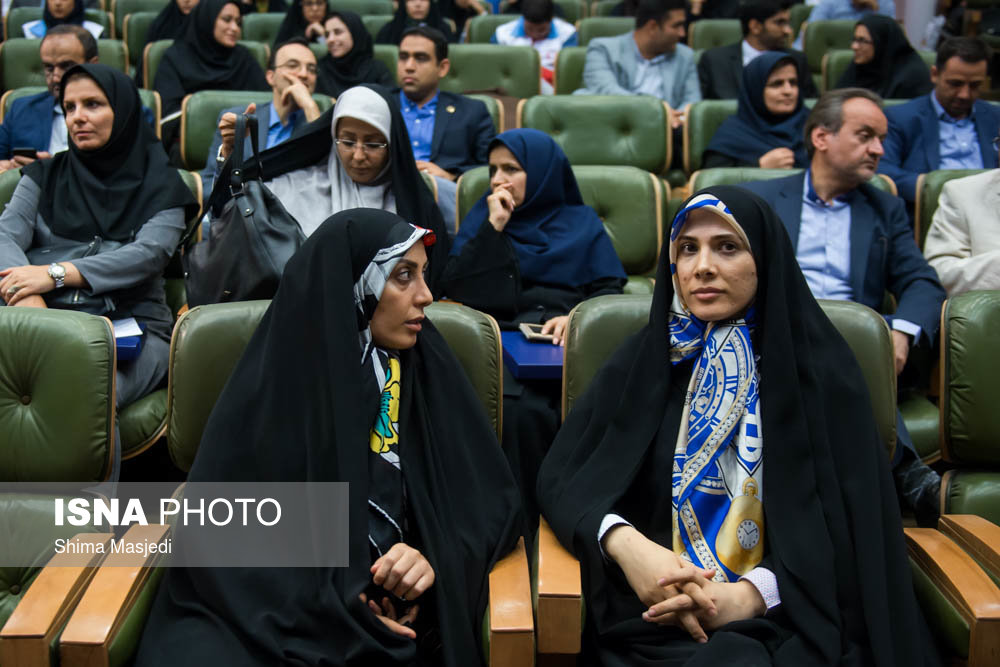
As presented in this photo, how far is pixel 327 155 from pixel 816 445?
1816 millimetres

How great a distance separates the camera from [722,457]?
174 cm

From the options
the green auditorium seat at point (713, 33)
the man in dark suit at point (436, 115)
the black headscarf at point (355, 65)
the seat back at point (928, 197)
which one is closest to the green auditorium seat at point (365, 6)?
the black headscarf at point (355, 65)

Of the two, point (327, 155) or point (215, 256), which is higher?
point (327, 155)

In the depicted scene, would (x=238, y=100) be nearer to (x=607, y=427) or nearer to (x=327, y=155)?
(x=327, y=155)

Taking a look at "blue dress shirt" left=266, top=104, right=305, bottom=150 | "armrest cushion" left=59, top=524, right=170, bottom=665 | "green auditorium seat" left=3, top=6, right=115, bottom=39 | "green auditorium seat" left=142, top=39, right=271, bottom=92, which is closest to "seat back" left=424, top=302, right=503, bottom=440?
"armrest cushion" left=59, top=524, right=170, bottom=665

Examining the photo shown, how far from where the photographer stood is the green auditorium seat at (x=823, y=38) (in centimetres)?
567

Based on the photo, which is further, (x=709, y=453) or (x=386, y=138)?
(x=386, y=138)

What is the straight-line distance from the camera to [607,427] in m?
1.82

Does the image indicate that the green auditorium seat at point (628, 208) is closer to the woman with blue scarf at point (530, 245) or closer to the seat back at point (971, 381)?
the woman with blue scarf at point (530, 245)

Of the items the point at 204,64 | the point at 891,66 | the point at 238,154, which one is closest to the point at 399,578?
the point at 238,154

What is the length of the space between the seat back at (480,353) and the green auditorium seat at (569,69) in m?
3.22

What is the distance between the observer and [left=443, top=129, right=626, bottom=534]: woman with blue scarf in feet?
9.26

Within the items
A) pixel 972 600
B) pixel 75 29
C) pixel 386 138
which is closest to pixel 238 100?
pixel 75 29

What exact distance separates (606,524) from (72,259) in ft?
5.77
